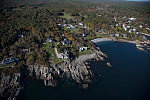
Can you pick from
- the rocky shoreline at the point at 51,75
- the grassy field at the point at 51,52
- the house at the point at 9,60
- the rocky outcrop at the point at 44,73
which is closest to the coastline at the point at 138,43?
the rocky shoreline at the point at 51,75

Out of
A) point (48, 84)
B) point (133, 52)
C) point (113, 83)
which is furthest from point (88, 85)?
point (133, 52)

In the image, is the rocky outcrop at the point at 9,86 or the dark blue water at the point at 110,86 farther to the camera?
the dark blue water at the point at 110,86

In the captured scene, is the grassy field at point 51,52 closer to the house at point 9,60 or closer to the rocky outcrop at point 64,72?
the rocky outcrop at point 64,72

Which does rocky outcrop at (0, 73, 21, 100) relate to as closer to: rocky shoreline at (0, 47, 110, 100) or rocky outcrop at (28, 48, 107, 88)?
rocky shoreline at (0, 47, 110, 100)

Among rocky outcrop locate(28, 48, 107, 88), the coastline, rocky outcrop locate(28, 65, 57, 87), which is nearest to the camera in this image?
rocky outcrop locate(28, 65, 57, 87)

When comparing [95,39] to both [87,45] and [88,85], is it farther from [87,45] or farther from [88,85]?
[88,85]

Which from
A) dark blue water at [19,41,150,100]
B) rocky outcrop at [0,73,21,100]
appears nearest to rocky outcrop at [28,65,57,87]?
dark blue water at [19,41,150,100]
